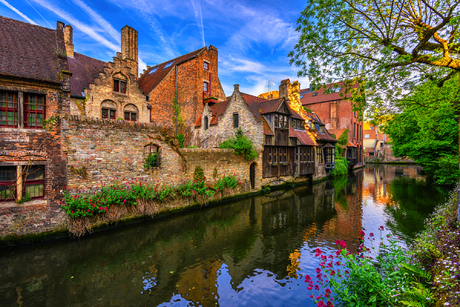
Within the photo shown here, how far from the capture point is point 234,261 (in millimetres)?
7402

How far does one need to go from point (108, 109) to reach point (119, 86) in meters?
2.16

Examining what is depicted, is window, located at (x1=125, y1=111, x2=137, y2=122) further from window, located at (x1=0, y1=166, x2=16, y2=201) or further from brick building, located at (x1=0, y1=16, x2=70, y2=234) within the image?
window, located at (x1=0, y1=166, x2=16, y2=201)

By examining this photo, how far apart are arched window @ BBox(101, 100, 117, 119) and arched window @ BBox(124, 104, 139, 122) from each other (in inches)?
37.5

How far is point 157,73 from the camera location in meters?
26.4

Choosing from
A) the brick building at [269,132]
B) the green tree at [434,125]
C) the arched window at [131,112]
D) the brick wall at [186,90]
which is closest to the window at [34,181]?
the arched window at [131,112]

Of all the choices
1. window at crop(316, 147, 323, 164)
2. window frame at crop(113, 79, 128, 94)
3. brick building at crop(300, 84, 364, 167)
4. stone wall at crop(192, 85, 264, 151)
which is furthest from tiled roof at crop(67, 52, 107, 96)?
brick building at crop(300, 84, 364, 167)

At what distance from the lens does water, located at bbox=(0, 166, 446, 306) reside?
5605 mm

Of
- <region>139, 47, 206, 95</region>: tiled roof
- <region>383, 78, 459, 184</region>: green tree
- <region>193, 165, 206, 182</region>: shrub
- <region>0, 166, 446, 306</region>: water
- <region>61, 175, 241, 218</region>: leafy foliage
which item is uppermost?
<region>139, 47, 206, 95</region>: tiled roof

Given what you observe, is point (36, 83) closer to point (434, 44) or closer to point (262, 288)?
point (262, 288)

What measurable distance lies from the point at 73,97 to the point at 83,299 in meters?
15.9

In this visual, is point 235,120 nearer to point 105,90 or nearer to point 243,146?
point 243,146

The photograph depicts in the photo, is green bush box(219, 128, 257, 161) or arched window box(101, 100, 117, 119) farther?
arched window box(101, 100, 117, 119)

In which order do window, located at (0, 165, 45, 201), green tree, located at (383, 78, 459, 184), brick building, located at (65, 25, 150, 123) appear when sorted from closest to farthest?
1. green tree, located at (383, 78, 459, 184)
2. window, located at (0, 165, 45, 201)
3. brick building, located at (65, 25, 150, 123)

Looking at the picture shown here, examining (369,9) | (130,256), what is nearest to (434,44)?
(369,9)
